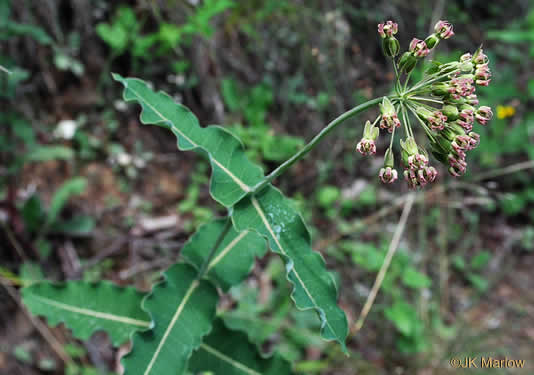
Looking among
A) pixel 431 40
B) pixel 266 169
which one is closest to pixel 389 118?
pixel 431 40

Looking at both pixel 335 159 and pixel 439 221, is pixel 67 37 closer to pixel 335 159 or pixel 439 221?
pixel 335 159

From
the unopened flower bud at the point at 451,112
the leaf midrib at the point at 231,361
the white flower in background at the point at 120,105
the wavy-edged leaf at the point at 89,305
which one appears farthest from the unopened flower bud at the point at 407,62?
the white flower in background at the point at 120,105

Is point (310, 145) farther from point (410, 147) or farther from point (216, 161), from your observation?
point (216, 161)

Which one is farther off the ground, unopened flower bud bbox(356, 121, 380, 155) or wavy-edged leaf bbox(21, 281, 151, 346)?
unopened flower bud bbox(356, 121, 380, 155)

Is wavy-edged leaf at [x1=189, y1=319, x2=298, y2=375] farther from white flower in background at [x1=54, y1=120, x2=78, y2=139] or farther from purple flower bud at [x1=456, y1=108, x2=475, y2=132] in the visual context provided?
white flower in background at [x1=54, y1=120, x2=78, y2=139]

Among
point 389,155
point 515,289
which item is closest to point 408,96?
point 389,155

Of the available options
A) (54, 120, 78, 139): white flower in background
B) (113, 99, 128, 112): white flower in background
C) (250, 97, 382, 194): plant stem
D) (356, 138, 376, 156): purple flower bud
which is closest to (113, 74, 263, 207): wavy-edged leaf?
(250, 97, 382, 194): plant stem
